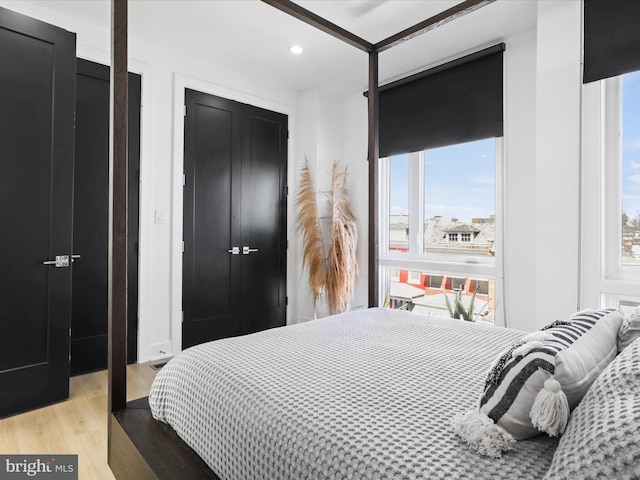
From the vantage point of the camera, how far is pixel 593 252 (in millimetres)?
2258

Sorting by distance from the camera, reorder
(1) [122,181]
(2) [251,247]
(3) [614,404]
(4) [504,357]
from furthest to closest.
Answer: (2) [251,247], (1) [122,181], (4) [504,357], (3) [614,404]

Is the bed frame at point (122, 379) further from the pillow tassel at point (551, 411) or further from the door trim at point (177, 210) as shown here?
the door trim at point (177, 210)

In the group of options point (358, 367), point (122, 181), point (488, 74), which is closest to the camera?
point (358, 367)

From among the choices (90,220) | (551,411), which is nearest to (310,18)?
(551,411)

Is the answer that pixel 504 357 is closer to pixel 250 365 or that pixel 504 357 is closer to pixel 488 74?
pixel 250 365

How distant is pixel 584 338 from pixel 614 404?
0.28 meters

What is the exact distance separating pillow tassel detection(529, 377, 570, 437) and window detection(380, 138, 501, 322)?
97.1 inches

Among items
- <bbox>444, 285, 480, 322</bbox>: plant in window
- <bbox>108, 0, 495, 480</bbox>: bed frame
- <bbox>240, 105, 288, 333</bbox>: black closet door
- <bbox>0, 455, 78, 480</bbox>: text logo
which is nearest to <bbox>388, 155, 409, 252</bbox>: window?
<bbox>444, 285, 480, 322</bbox>: plant in window

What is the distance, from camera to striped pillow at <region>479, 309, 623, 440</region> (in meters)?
0.74

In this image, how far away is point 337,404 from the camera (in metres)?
0.90

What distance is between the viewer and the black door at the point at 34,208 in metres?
2.13

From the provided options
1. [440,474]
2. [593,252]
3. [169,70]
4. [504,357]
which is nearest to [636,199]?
[593,252]

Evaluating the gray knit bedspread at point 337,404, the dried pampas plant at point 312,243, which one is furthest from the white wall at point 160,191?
Answer: the gray knit bedspread at point 337,404

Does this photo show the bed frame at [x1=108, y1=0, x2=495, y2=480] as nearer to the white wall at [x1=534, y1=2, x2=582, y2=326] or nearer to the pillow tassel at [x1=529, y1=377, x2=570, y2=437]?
the pillow tassel at [x1=529, y1=377, x2=570, y2=437]
